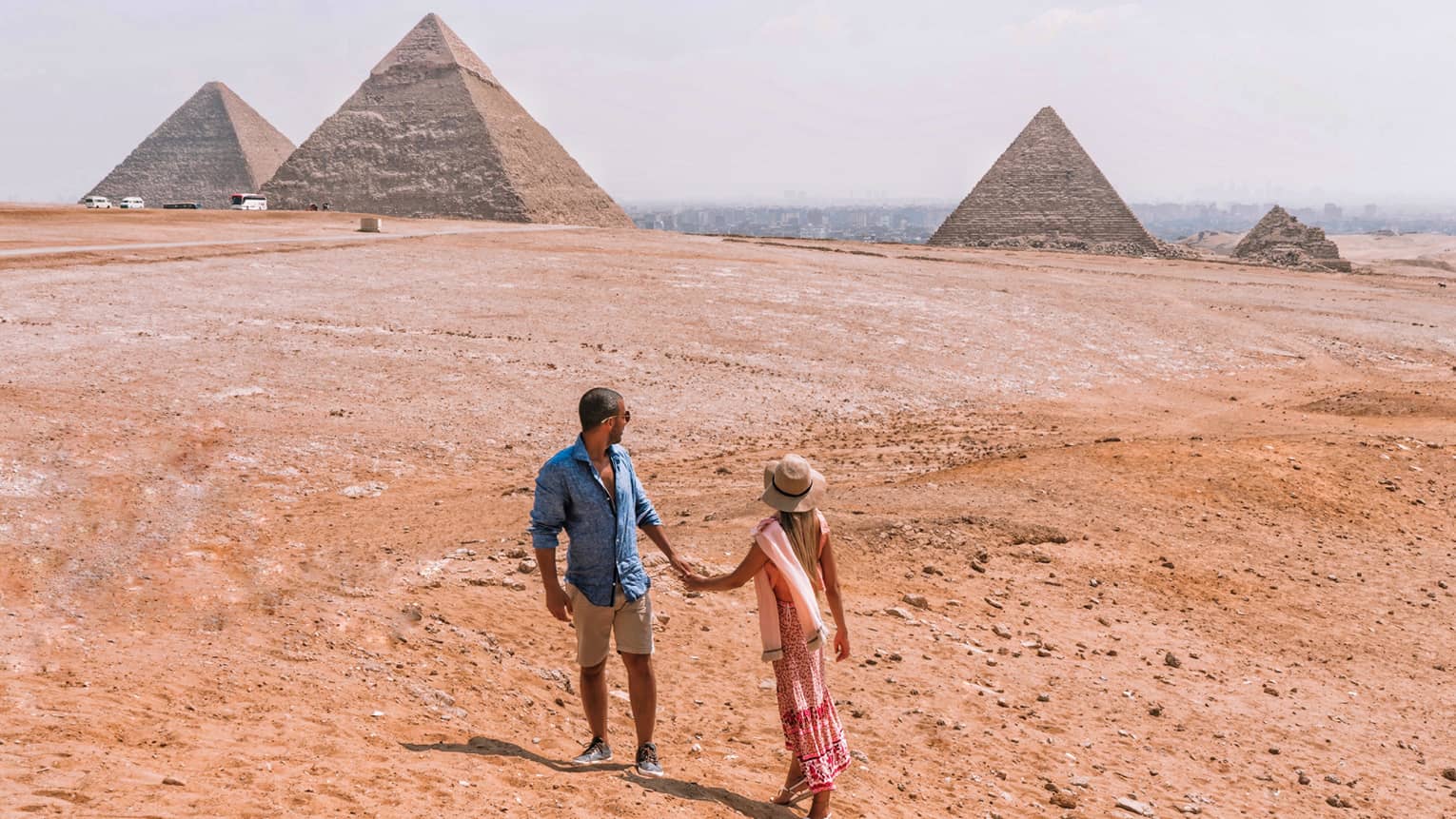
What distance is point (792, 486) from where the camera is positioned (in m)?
4.35

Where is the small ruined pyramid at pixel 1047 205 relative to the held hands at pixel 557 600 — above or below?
above

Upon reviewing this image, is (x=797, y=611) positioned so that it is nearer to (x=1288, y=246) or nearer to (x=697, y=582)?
(x=697, y=582)

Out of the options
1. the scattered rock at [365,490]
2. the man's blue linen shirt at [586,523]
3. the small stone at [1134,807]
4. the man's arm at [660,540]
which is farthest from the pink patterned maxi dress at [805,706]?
the scattered rock at [365,490]

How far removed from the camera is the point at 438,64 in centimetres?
8219

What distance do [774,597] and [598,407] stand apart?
1018 millimetres

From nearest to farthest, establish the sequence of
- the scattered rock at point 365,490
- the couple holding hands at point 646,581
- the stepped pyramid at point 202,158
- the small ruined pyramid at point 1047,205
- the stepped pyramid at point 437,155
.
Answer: the couple holding hands at point 646,581 → the scattered rock at point 365,490 → the small ruined pyramid at point 1047,205 → the stepped pyramid at point 437,155 → the stepped pyramid at point 202,158

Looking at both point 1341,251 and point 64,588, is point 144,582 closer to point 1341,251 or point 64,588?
point 64,588

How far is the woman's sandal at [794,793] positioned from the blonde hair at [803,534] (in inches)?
33.6

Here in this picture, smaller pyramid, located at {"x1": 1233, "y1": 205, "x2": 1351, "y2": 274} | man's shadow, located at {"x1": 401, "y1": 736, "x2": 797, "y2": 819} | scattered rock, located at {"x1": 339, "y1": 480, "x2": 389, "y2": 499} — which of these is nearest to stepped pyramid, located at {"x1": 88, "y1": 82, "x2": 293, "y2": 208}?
smaller pyramid, located at {"x1": 1233, "y1": 205, "x2": 1351, "y2": 274}

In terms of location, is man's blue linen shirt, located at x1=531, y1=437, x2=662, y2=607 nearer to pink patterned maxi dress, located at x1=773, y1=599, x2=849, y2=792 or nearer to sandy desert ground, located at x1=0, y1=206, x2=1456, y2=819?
pink patterned maxi dress, located at x1=773, y1=599, x2=849, y2=792

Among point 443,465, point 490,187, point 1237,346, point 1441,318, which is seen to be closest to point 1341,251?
point 490,187

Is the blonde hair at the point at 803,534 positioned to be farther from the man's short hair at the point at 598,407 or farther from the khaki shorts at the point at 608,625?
the man's short hair at the point at 598,407

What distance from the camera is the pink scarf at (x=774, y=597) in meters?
4.38

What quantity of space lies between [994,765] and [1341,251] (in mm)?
105902
